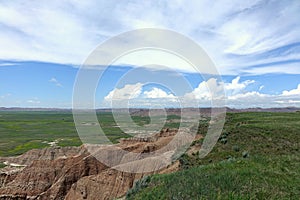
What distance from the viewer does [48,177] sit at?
39.4m

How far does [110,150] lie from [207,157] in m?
20.3

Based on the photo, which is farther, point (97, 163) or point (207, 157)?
point (97, 163)

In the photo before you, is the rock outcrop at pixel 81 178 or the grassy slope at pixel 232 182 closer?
the grassy slope at pixel 232 182

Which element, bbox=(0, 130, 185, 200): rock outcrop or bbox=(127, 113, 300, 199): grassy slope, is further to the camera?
bbox=(0, 130, 185, 200): rock outcrop

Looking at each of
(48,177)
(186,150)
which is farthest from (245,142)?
(48,177)

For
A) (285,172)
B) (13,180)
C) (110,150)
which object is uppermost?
(285,172)

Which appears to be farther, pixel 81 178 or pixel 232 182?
pixel 81 178

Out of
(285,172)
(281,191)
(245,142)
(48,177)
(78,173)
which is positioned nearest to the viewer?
(281,191)

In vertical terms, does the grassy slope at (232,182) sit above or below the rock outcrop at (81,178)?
above

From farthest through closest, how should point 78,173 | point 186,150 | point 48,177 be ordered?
point 48,177, point 78,173, point 186,150

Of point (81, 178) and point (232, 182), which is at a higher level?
point (232, 182)

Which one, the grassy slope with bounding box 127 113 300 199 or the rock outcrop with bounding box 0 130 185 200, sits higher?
the grassy slope with bounding box 127 113 300 199

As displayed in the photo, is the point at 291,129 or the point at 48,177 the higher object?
the point at 291,129

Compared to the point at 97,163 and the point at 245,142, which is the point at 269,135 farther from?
the point at 97,163
